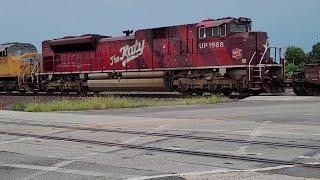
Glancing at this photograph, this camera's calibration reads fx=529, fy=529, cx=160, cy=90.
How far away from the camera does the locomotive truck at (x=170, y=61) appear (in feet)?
84.3

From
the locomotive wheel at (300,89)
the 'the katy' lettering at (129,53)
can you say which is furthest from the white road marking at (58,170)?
the 'the katy' lettering at (129,53)

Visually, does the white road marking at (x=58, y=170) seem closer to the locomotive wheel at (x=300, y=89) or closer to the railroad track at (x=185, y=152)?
the railroad track at (x=185, y=152)

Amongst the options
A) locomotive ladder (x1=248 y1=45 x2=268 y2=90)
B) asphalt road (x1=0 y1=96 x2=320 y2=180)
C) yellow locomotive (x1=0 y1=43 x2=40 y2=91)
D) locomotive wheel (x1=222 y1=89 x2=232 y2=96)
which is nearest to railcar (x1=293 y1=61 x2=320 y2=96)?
locomotive ladder (x1=248 y1=45 x2=268 y2=90)

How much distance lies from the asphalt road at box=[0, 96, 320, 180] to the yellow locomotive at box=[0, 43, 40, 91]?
Answer: 71.9ft

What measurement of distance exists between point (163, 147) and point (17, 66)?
98.6ft

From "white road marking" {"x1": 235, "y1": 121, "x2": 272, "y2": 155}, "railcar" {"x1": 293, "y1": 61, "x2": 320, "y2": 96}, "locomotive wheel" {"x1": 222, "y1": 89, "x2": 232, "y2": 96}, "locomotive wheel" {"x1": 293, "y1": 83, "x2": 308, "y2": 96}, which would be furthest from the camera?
"locomotive wheel" {"x1": 293, "y1": 83, "x2": 308, "y2": 96}

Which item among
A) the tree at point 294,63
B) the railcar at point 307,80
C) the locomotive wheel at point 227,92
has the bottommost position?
the locomotive wheel at point 227,92

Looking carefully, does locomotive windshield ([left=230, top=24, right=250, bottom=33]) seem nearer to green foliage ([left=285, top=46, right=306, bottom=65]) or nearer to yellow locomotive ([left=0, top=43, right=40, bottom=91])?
green foliage ([left=285, top=46, right=306, bottom=65])

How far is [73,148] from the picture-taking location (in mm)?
10039

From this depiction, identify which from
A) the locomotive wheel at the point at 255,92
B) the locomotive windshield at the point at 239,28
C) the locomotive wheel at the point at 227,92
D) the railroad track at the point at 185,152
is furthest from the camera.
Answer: the locomotive wheel at the point at 227,92

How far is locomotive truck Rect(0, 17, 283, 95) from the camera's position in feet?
84.3

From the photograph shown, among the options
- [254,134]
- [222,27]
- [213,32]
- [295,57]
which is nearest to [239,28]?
[222,27]

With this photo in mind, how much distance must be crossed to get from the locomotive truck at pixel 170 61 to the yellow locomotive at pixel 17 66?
1.39 metres

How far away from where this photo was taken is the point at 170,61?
2844 cm
